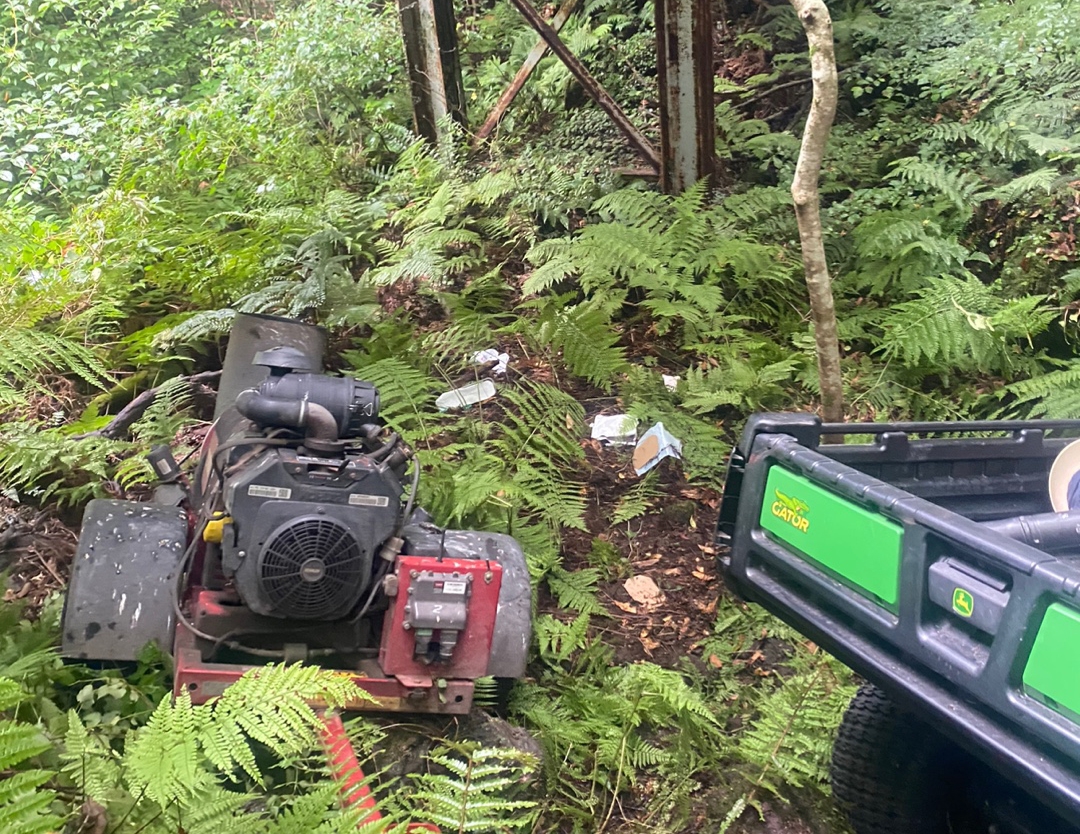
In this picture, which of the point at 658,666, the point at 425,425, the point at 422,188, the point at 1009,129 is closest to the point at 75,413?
the point at 425,425

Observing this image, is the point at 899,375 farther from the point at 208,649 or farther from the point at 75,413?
the point at 75,413

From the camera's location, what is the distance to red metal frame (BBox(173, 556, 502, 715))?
2.56 metres

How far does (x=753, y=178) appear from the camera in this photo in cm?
590

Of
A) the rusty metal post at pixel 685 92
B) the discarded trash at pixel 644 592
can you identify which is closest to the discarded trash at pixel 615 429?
the discarded trash at pixel 644 592

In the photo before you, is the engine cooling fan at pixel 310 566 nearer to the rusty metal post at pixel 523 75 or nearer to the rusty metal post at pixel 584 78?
the rusty metal post at pixel 584 78

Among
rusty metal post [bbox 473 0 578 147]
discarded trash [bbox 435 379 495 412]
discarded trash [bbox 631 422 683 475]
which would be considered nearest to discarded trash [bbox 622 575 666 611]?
discarded trash [bbox 631 422 683 475]

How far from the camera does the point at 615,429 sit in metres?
4.45

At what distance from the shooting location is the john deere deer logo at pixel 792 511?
1.88 m

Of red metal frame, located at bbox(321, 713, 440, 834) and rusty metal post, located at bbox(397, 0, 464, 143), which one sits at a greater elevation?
rusty metal post, located at bbox(397, 0, 464, 143)

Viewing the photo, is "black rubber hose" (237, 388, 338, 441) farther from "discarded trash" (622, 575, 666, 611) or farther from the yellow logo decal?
the yellow logo decal

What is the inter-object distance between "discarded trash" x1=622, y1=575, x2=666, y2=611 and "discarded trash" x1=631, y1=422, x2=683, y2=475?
0.66m

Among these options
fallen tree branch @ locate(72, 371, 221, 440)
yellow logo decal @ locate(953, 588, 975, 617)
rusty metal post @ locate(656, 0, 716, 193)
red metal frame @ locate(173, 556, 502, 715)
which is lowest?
red metal frame @ locate(173, 556, 502, 715)

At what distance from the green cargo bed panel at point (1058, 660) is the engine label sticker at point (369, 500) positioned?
1810 millimetres

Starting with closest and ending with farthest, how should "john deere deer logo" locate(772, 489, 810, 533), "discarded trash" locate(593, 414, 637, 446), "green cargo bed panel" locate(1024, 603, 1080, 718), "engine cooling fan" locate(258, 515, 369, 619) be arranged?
"green cargo bed panel" locate(1024, 603, 1080, 718)
"john deere deer logo" locate(772, 489, 810, 533)
"engine cooling fan" locate(258, 515, 369, 619)
"discarded trash" locate(593, 414, 637, 446)
